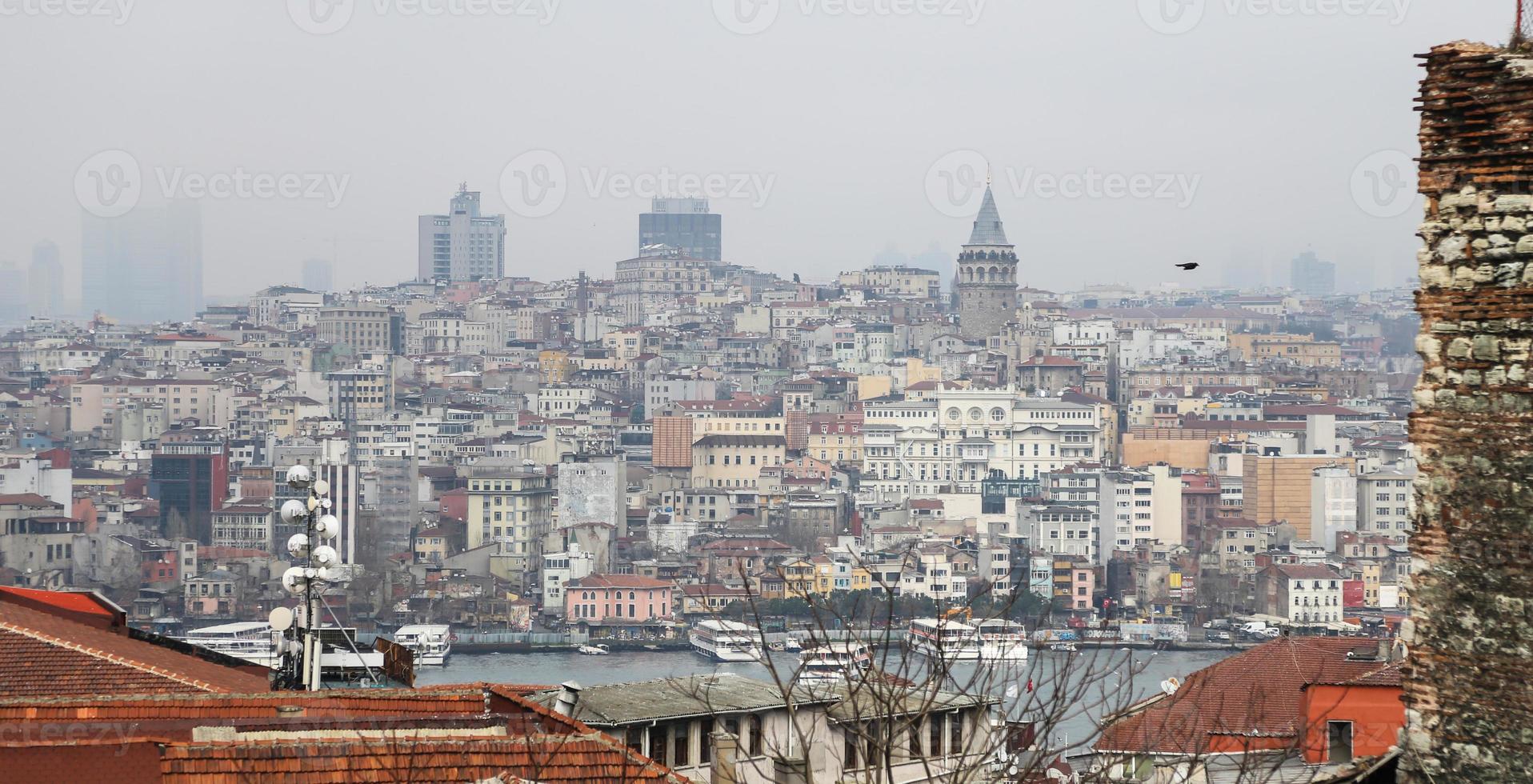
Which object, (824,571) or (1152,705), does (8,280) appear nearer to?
(824,571)

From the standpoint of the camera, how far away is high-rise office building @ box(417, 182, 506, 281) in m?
70.2

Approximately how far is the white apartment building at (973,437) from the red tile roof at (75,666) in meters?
33.4

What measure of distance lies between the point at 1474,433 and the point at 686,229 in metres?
73.6

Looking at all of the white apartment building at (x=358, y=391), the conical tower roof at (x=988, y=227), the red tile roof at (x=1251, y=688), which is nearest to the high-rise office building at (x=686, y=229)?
the conical tower roof at (x=988, y=227)

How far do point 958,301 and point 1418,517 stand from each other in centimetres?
5291

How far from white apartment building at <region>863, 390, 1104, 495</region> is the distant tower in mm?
13052

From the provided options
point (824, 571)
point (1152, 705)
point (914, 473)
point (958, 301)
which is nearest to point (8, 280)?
point (958, 301)

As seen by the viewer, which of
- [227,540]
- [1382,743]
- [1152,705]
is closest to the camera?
[1382,743]

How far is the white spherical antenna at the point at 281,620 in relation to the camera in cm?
355

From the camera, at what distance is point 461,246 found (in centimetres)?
7050

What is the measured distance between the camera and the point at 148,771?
2207 millimetres

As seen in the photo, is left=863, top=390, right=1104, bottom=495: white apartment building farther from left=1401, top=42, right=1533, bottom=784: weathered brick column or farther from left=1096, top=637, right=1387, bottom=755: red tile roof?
left=1401, top=42, right=1533, bottom=784: weathered brick column

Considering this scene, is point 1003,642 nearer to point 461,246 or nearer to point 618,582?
point 618,582

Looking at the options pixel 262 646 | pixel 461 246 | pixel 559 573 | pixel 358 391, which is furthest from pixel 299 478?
pixel 461 246
